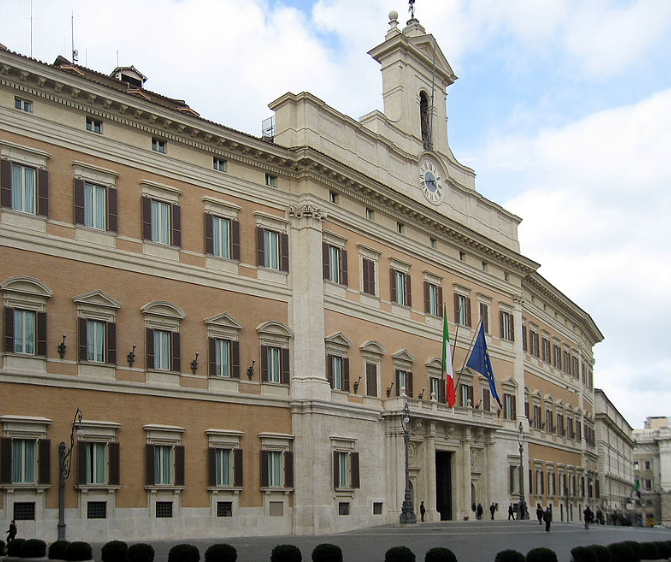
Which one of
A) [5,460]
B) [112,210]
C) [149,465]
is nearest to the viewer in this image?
[5,460]

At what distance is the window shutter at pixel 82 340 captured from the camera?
108 ft

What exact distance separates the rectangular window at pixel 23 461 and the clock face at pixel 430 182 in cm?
2730

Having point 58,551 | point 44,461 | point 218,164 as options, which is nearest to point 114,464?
point 44,461

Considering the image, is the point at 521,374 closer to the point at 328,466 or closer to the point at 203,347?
the point at 328,466

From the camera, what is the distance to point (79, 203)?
34.0 m

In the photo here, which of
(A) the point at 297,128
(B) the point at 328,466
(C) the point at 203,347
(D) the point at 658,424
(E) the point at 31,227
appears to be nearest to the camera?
(E) the point at 31,227

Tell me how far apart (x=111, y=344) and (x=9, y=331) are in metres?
4.00

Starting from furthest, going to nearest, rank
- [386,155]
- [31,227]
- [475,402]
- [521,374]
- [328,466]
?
[521,374] → [475,402] → [386,155] → [328,466] → [31,227]

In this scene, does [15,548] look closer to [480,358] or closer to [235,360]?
[235,360]

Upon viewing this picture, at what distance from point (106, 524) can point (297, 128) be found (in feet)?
65.4

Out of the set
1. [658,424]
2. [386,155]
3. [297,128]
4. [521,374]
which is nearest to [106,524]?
[297,128]

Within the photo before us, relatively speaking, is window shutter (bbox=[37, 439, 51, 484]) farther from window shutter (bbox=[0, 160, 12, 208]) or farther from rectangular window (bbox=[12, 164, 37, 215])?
window shutter (bbox=[0, 160, 12, 208])

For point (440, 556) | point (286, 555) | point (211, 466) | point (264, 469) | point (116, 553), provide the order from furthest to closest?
point (264, 469) → point (211, 466) → point (116, 553) → point (286, 555) → point (440, 556)

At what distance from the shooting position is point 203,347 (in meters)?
37.4
